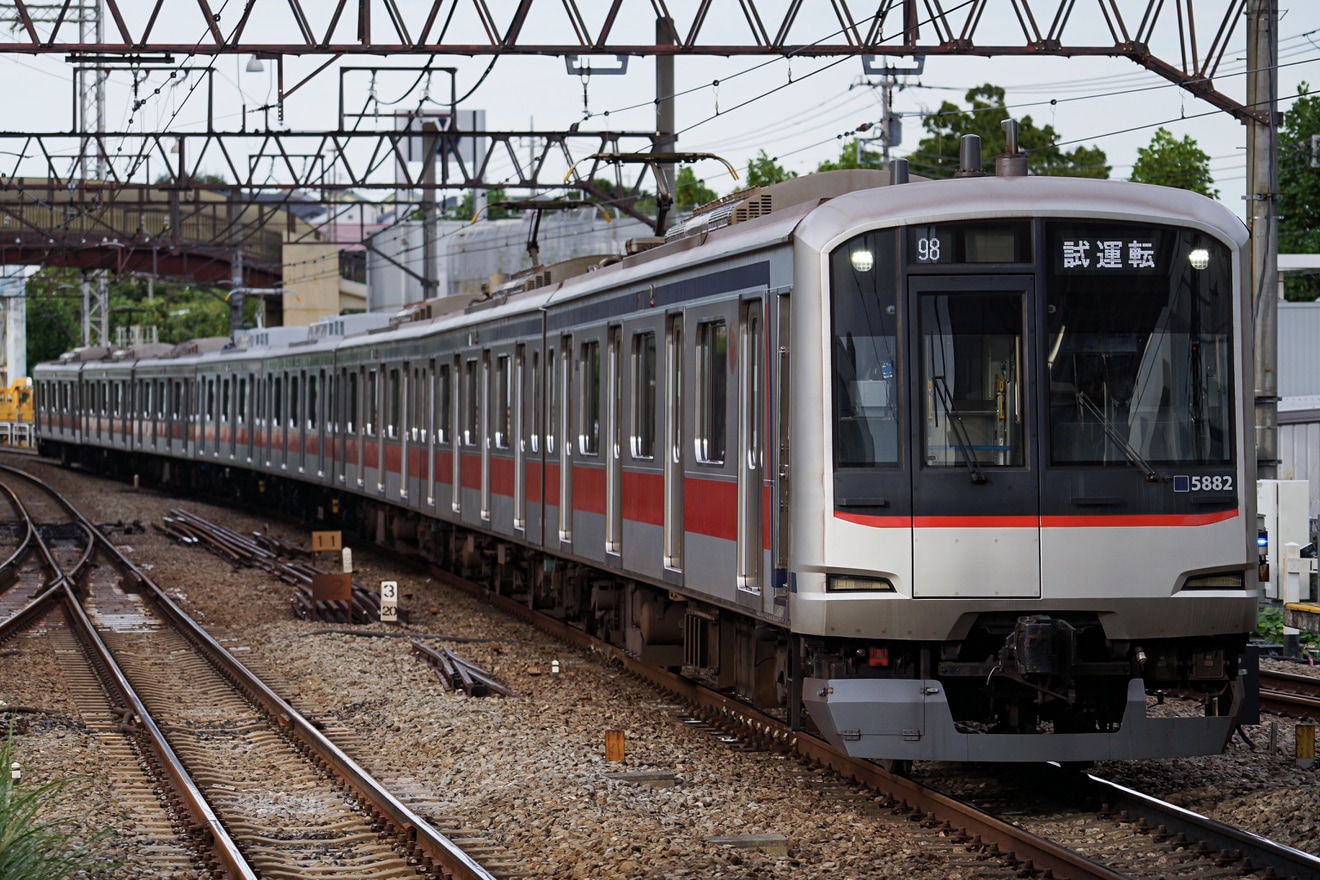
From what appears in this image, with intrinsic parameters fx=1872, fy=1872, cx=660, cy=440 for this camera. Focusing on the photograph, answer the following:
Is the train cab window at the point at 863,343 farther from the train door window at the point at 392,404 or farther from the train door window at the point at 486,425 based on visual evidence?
the train door window at the point at 392,404

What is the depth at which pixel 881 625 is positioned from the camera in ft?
27.1

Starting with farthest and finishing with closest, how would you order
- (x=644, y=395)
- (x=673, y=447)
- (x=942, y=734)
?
(x=644, y=395)
(x=673, y=447)
(x=942, y=734)

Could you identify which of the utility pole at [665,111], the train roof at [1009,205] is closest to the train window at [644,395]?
the train roof at [1009,205]

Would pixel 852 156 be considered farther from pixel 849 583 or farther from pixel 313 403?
pixel 849 583

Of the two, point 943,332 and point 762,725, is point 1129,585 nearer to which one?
point 943,332

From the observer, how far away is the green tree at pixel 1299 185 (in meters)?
48.6

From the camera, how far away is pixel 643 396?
38.9ft

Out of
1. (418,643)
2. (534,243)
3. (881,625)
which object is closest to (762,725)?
(881,625)

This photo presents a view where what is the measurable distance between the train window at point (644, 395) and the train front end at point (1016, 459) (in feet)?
10.4

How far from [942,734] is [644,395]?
413 centimetres

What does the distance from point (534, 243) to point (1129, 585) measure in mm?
11215

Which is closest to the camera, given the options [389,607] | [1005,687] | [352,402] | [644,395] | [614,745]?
[1005,687]

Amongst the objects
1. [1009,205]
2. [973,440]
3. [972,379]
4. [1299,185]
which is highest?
[1299,185]

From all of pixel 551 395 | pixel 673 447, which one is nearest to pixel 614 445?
pixel 673 447
